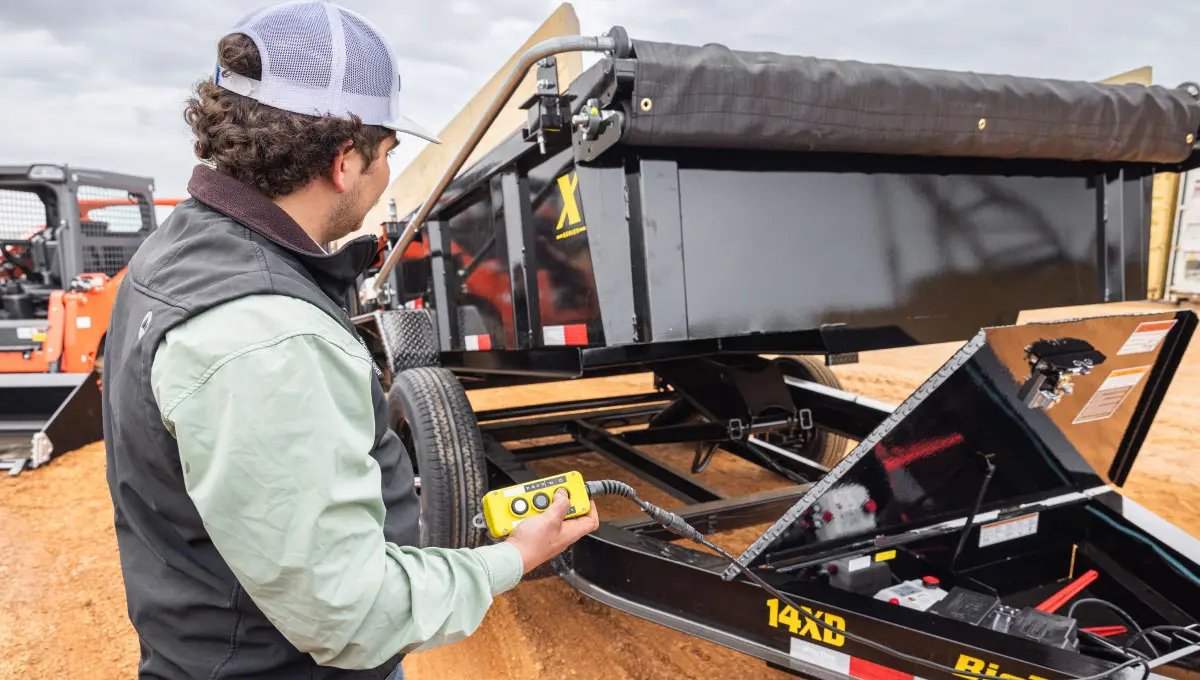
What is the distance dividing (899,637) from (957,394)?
27.9 inches

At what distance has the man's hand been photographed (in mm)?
1316

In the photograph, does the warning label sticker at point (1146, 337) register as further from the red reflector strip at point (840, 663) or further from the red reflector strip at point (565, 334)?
the red reflector strip at point (565, 334)

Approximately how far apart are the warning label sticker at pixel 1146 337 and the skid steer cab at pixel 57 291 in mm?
7686

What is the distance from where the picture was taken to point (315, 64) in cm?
114

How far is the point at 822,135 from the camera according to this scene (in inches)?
90.4

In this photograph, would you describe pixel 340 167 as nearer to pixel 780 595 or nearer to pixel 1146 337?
pixel 780 595

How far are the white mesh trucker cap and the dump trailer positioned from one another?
0.92 m

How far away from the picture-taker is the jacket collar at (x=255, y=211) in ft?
3.71

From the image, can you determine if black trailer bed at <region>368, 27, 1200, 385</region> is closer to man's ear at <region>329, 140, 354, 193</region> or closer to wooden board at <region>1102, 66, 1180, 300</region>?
man's ear at <region>329, 140, 354, 193</region>

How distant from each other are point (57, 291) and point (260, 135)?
27.6 feet

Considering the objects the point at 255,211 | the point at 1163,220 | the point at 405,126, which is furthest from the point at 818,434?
the point at 1163,220

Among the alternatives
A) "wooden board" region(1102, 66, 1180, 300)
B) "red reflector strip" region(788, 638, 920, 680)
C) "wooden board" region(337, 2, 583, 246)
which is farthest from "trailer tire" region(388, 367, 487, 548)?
"wooden board" region(1102, 66, 1180, 300)

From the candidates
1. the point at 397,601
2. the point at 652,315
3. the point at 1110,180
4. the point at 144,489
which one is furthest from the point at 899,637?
the point at 1110,180

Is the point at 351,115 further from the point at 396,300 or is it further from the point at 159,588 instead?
the point at 396,300
